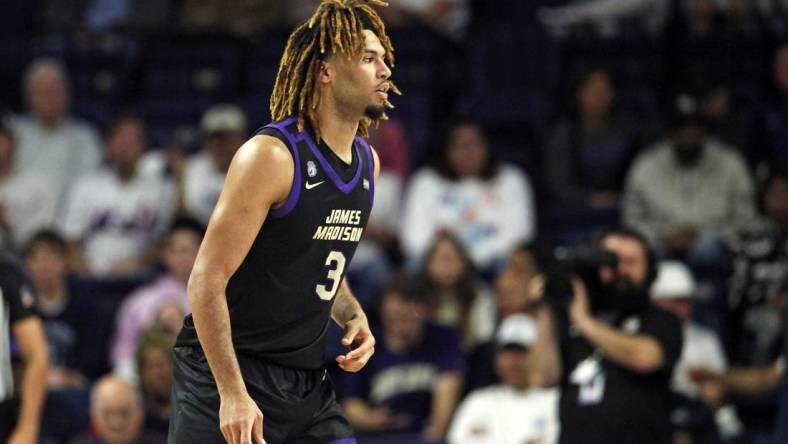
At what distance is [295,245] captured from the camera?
3984 millimetres

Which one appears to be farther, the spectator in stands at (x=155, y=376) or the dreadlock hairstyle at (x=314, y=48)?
the spectator in stands at (x=155, y=376)

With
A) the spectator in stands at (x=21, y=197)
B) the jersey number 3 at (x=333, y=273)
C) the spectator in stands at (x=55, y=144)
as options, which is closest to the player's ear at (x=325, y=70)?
the jersey number 3 at (x=333, y=273)

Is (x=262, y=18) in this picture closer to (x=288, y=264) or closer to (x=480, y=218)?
(x=480, y=218)

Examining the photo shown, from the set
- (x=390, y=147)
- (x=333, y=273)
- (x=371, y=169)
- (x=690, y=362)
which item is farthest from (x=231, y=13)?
(x=333, y=273)

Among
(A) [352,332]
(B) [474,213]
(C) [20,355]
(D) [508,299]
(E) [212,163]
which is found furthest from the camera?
(E) [212,163]

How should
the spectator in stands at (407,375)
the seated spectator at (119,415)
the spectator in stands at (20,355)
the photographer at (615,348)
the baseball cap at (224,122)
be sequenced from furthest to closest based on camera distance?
the baseball cap at (224,122) → the spectator in stands at (407,375) → the seated spectator at (119,415) → the photographer at (615,348) → the spectator in stands at (20,355)

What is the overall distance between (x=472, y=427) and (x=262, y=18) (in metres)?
5.66

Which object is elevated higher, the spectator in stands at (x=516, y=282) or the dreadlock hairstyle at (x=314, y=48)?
the dreadlock hairstyle at (x=314, y=48)

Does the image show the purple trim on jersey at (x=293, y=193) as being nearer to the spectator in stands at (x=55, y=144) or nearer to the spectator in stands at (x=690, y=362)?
the spectator in stands at (x=690, y=362)

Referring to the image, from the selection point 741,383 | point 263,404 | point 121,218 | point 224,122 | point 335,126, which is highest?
point 335,126

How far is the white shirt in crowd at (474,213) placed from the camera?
29.5 feet

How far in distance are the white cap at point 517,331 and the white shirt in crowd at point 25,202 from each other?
3.68 meters

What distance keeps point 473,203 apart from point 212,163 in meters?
1.85

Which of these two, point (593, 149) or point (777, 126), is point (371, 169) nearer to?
point (593, 149)
